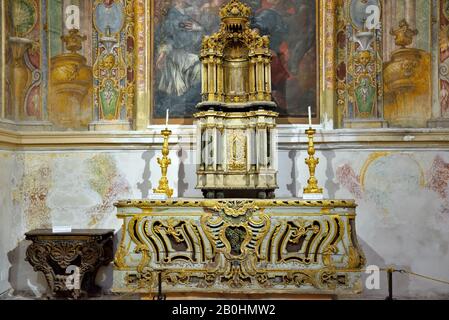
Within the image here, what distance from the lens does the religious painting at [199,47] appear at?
655 cm

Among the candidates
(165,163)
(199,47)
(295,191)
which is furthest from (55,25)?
(295,191)

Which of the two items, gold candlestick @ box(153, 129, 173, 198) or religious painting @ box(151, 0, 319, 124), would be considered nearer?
gold candlestick @ box(153, 129, 173, 198)

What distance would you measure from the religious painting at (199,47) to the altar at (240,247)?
162 cm

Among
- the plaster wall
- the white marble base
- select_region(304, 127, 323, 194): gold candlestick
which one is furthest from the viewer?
the plaster wall

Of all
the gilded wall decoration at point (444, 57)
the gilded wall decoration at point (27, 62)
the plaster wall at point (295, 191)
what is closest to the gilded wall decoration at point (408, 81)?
the gilded wall decoration at point (444, 57)

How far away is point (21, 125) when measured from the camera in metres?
6.60

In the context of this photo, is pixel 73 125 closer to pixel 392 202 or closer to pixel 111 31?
pixel 111 31

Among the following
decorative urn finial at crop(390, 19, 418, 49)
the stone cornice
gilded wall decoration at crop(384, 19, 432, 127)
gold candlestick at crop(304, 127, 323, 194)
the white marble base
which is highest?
decorative urn finial at crop(390, 19, 418, 49)

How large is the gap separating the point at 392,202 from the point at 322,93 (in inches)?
62.6

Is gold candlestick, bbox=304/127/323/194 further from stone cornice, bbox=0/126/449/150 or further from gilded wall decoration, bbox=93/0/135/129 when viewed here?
gilded wall decoration, bbox=93/0/135/129

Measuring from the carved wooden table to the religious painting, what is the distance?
5.80 feet

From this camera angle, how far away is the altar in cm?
521

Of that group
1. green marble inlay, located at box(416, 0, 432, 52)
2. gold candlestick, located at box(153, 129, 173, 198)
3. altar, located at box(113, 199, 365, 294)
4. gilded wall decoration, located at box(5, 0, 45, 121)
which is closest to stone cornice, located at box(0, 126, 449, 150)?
gilded wall decoration, located at box(5, 0, 45, 121)

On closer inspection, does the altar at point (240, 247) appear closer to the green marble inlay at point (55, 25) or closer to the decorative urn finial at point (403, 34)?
the decorative urn finial at point (403, 34)
